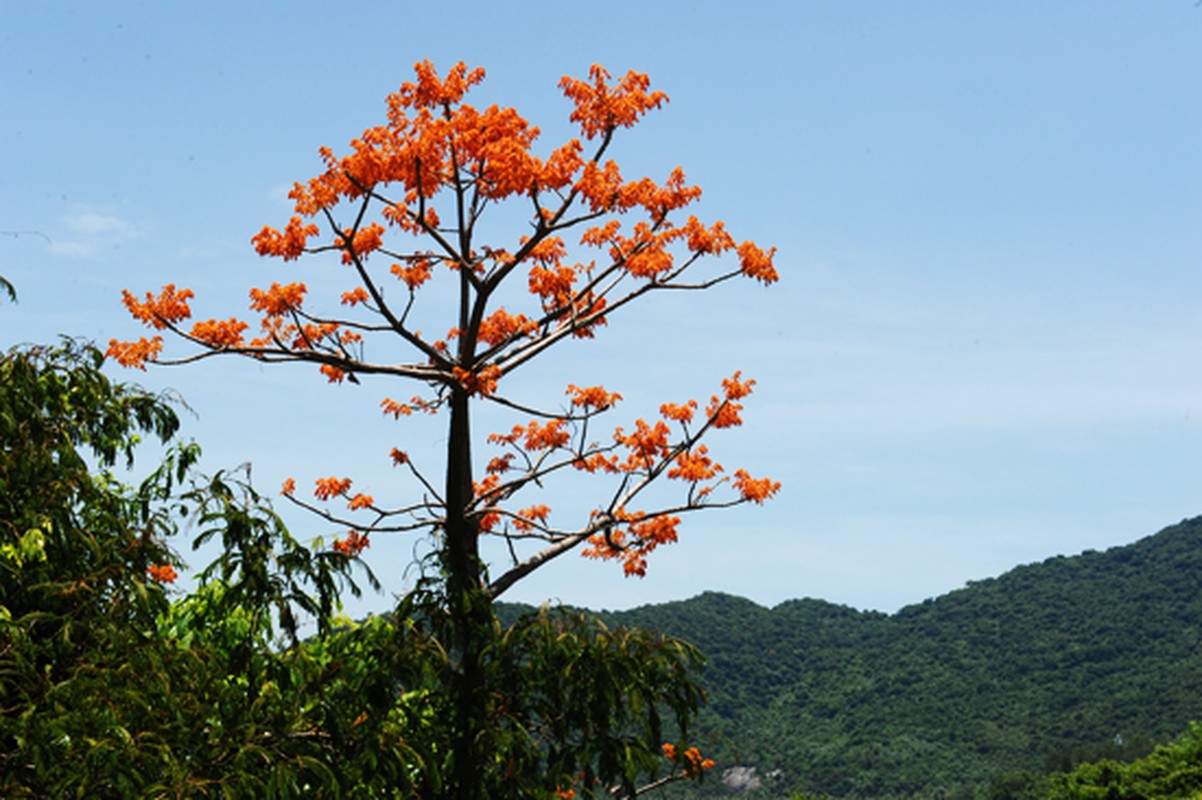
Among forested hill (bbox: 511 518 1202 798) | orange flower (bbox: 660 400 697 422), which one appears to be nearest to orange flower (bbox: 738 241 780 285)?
orange flower (bbox: 660 400 697 422)

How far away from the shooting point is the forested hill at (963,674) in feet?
227

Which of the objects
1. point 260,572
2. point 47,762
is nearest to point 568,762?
point 260,572

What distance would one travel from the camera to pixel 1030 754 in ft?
223

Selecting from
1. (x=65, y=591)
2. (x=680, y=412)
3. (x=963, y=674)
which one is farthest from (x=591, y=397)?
(x=963, y=674)

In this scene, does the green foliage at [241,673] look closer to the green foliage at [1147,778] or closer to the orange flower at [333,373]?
the orange flower at [333,373]

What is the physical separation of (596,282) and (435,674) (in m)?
3.11

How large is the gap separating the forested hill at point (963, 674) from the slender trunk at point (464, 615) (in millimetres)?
56172

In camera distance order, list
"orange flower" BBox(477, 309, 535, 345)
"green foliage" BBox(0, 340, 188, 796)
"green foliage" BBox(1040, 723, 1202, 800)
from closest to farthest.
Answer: "green foliage" BBox(0, 340, 188, 796) → "orange flower" BBox(477, 309, 535, 345) → "green foliage" BBox(1040, 723, 1202, 800)

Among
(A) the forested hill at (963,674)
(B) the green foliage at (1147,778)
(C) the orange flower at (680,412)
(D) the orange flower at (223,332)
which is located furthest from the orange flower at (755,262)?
(A) the forested hill at (963,674)

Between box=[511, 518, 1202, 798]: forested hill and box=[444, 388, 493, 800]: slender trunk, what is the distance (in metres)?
56.2

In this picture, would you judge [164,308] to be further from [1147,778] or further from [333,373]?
[1147,778]

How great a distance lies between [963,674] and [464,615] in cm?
8137

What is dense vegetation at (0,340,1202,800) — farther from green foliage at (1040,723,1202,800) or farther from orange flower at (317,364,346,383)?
green foliage at (1040,723,1202,800)

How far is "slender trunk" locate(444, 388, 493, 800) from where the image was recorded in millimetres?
8133
